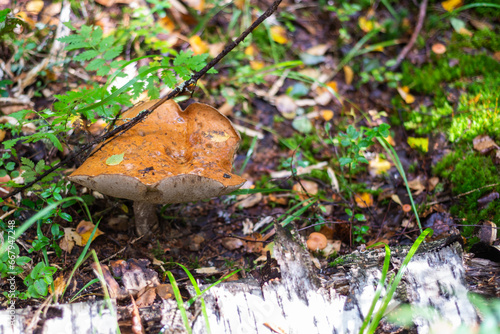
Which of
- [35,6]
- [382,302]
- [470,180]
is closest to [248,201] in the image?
[382,302]

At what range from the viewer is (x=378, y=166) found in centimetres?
376

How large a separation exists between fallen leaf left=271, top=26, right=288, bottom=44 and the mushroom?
2.74m

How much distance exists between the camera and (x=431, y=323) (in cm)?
206

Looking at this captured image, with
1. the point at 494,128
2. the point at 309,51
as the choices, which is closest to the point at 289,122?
the point at 309,51

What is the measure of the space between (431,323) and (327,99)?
3025 millimetres

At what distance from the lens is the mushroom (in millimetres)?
2084

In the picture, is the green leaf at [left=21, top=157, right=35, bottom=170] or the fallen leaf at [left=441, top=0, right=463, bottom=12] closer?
the green leaf at [left=21, top=157, right=35, bottom=170]

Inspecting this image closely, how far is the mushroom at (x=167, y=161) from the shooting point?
2084 millimetres

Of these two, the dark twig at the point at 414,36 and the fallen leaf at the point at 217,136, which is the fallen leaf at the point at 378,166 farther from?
the fallen leaf at the point at 217,136

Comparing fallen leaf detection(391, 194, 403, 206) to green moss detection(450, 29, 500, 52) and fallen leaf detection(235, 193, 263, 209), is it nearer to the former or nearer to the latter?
fallen leaf detection(235, 193, 263, 209)

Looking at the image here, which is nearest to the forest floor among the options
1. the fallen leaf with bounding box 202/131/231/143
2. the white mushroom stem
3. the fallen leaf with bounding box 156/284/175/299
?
the white mushroom stem

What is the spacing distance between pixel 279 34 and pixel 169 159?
11.3 ft

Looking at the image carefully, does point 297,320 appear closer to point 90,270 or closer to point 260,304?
point 260,304

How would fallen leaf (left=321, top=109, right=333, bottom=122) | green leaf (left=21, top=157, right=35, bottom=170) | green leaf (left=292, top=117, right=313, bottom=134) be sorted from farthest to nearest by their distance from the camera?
fallen leaf (left=321, top=109, right=333, bottom=122), green leaf (left=292, top=117, right=313, bottom=134), green leaf (left=21, top=157, right=35, bottom=170)
